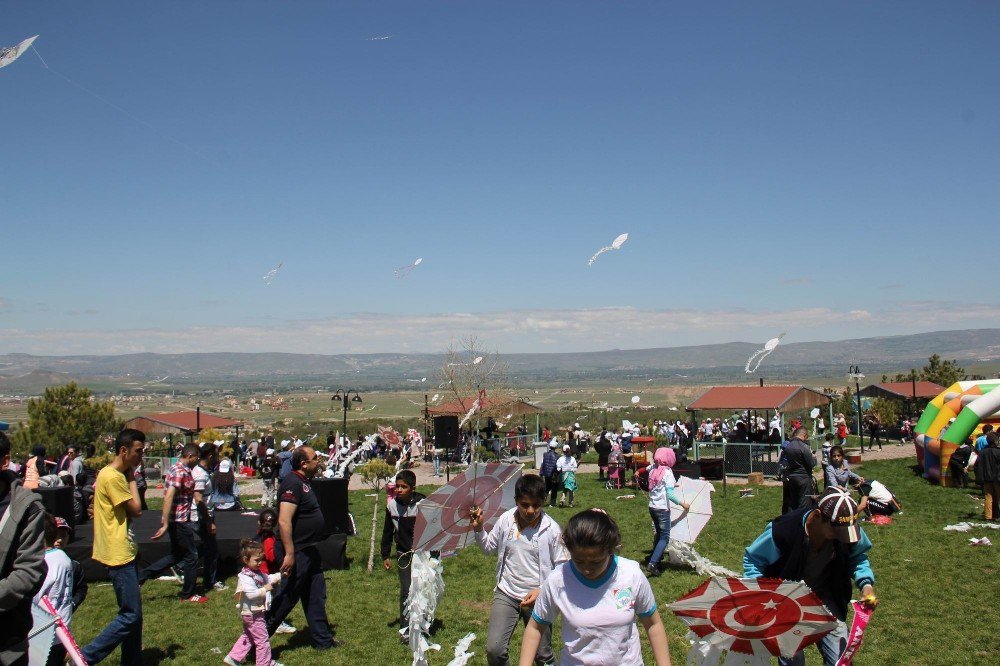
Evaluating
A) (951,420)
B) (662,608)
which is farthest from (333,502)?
(951,420)

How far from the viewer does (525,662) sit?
350 cm

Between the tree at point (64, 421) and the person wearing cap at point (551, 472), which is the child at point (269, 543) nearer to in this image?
the person wearing cap at point (551, 472)

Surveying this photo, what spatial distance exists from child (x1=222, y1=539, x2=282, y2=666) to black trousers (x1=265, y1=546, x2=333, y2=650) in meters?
0.14

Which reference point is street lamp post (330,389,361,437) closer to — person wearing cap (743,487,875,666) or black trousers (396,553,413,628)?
black trousers (396,553,413,628)

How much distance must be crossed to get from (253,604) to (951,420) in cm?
1814

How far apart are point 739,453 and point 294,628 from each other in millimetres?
16001

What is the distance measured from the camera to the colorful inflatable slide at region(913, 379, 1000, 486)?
17.9 metres

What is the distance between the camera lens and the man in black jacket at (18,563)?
3.47m

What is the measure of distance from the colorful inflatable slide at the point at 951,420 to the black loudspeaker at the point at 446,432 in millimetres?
11188

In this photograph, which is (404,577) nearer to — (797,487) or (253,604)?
(253,604)

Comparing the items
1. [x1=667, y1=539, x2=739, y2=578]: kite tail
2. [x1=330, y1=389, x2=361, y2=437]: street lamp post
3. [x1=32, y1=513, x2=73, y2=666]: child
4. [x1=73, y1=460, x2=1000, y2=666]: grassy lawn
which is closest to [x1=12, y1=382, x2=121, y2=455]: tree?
[x1=330, y1=389, x2=361, y2=437]: street lamp post

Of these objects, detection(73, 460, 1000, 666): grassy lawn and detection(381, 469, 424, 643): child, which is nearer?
detection(73, 460, 1000, 666): grassy lawn

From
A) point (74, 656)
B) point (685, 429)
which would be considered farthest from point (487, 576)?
point (685, 429)

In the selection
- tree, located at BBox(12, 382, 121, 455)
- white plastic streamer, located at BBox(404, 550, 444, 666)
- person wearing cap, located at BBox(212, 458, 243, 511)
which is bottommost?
tree, located at BBox(12, 382, 121, 455)
